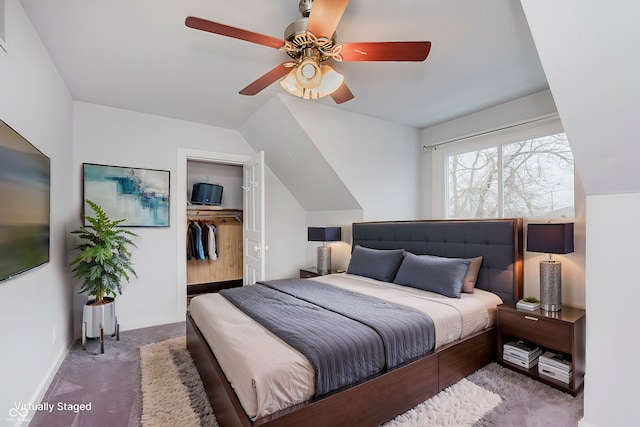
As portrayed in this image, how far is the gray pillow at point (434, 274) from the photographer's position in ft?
8.33

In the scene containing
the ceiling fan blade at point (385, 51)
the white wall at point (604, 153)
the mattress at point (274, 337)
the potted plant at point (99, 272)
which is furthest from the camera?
the potted plant at point (99, 272)

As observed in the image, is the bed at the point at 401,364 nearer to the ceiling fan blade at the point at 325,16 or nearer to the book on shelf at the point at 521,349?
the book on shelf at the point at 521,349

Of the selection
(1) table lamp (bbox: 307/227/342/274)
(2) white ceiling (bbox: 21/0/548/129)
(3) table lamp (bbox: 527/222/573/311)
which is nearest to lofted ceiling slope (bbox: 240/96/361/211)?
(2) white ceiling (bbox: 21/0/548/129)

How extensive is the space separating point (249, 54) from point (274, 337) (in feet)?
6.74

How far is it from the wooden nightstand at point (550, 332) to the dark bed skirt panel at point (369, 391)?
0.19m

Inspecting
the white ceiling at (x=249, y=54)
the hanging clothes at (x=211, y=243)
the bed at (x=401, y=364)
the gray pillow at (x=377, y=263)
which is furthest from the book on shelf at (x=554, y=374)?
the hanging clothes at (x=211, y=243)

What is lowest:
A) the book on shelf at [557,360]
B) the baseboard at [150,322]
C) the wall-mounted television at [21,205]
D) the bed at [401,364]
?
the baseboard at [150,322]

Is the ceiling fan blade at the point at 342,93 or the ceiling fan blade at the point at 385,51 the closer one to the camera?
the ceiling fan blade at the point at 385,51

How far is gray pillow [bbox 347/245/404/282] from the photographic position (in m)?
3.16

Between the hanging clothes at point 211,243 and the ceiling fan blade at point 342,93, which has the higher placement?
the ceiling fan blade at point 342,93

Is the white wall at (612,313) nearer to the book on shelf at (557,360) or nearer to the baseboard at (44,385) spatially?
the book on shelf at (557,360)

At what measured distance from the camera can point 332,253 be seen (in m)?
4.39

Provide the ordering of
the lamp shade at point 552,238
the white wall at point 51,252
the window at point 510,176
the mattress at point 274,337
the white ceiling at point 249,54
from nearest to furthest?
the mattress at point 274,337, the white wall at point 51,252, the white ceiling at point 249,54, the lamp shade at point 552,238, the window at point 510,176

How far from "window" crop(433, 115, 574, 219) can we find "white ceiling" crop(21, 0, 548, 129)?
48cm
